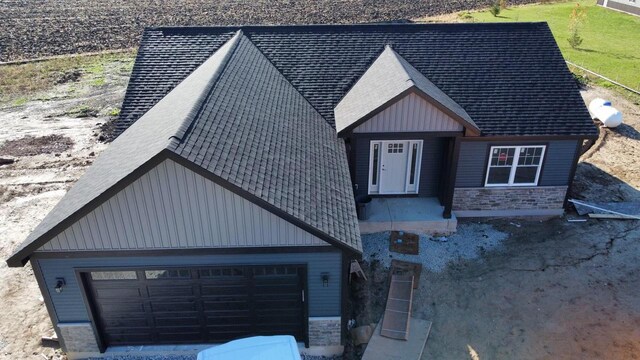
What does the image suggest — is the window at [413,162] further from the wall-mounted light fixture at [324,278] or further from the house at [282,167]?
the wall-mounted light fixture at [324,278]

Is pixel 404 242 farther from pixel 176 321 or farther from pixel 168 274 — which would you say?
pixel 168 274

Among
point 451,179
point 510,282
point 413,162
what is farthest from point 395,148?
point 510,282

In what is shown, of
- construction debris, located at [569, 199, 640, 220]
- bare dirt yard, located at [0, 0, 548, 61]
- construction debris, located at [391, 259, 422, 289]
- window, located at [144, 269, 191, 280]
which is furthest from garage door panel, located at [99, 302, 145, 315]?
bare dirt yard, located at [0, 0, 548, 61]

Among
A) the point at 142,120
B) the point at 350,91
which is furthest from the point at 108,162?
the point at 350,91

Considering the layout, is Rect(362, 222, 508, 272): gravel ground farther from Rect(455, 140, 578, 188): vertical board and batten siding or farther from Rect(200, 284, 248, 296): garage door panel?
Rect(200, 284, 248, 296): garage door panel

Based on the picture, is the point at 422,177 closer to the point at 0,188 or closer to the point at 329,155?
the point at 329,155

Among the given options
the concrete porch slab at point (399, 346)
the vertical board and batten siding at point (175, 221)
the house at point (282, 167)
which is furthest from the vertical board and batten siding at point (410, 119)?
the concrete porch slab at point (399, 346)
